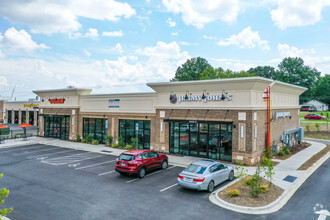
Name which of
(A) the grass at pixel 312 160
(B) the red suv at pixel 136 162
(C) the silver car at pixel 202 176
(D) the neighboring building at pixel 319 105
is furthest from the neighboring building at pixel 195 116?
(D) the neighboring building at pixel 319 105

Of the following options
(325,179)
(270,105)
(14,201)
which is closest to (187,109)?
(270,105)

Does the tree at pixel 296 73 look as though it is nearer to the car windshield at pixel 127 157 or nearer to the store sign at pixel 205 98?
the store sign at pixel 205 98

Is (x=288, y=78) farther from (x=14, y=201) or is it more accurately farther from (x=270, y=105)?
(x=14, y=201)

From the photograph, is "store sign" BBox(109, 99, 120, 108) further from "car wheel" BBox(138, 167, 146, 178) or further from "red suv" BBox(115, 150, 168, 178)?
"car wheel" BBox(138, 167, 146, 178)

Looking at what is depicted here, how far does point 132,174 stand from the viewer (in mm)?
16656

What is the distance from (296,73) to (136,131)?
7877 cm

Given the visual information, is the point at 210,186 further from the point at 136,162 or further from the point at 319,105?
the point at 319,105

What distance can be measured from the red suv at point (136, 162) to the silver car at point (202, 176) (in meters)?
3.63

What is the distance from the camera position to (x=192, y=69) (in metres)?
79.4

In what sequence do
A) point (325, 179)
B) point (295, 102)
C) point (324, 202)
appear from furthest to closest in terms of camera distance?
1. point (295, 102)
2. point (325, 179)
3. point (324, 202)

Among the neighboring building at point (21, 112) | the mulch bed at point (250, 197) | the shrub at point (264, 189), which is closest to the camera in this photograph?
the mulch bed at point (250, 197)

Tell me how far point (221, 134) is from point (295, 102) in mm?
15408

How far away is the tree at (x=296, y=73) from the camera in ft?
281

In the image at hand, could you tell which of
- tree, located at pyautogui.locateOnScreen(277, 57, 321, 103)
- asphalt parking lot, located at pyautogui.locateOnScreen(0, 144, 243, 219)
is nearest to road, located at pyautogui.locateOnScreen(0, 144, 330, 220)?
asphalt parking lot, located at pyautogui.locateOnScreen(0, 144, 243, 219)
